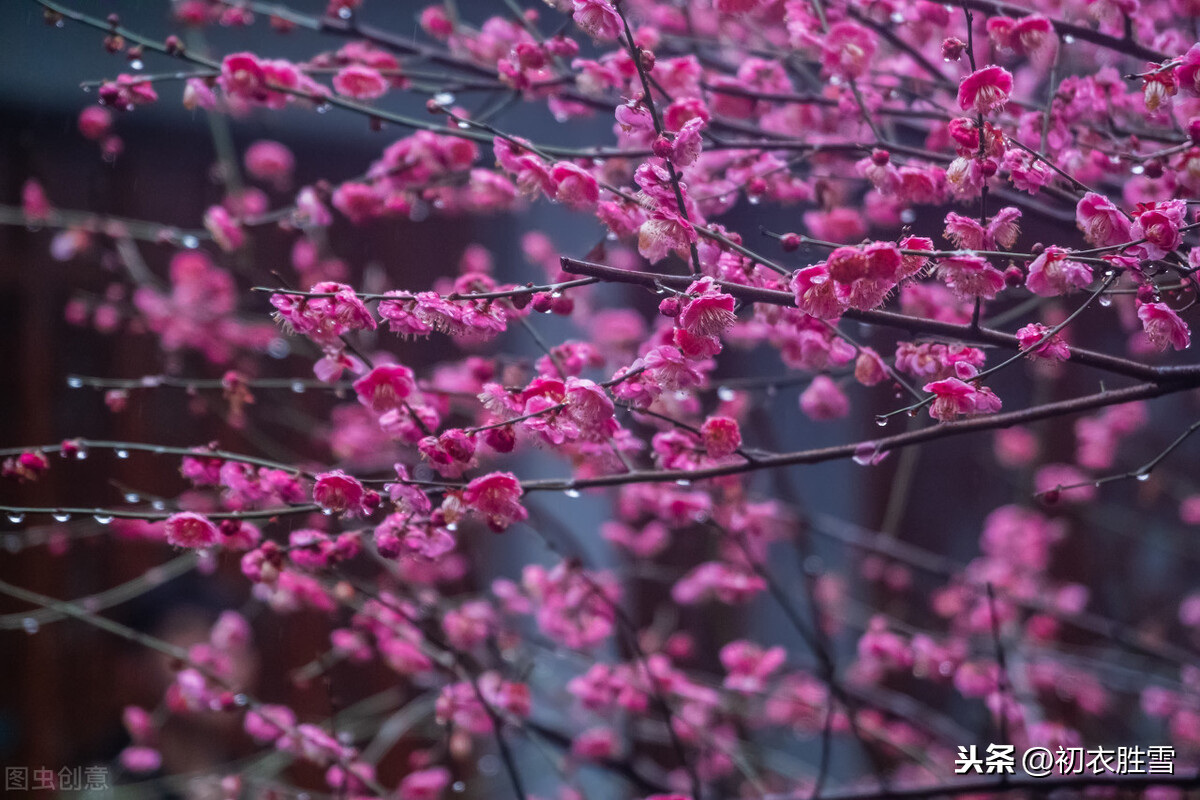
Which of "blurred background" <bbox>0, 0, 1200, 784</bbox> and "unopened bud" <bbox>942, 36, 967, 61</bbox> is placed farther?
"blurred background" <bbox>0, 0, 1200, 784</bbox>

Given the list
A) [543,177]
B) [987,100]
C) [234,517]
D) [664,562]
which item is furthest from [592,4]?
[664,562]

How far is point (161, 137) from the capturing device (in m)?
1.60

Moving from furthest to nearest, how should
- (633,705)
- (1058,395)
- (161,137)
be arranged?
(1058,395) < (161,137) < (633,705)

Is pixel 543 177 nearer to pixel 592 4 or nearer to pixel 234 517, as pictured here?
pixel 592 4

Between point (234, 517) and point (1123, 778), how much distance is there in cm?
113

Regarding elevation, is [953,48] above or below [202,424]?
above

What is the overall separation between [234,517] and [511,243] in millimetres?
1310

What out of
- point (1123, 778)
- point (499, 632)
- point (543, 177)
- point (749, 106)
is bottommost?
point (1123, 778)

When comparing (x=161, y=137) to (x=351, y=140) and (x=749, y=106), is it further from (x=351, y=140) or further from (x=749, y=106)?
(x=749, y=106)

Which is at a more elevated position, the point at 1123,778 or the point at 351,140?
the point at 351,140

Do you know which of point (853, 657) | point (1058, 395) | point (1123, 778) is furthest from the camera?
point (853, 657)

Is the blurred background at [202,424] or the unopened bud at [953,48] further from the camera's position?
the blurred background at [202,424]

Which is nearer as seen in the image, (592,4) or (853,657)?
(592,4)

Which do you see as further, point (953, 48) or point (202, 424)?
point (202, 424)
